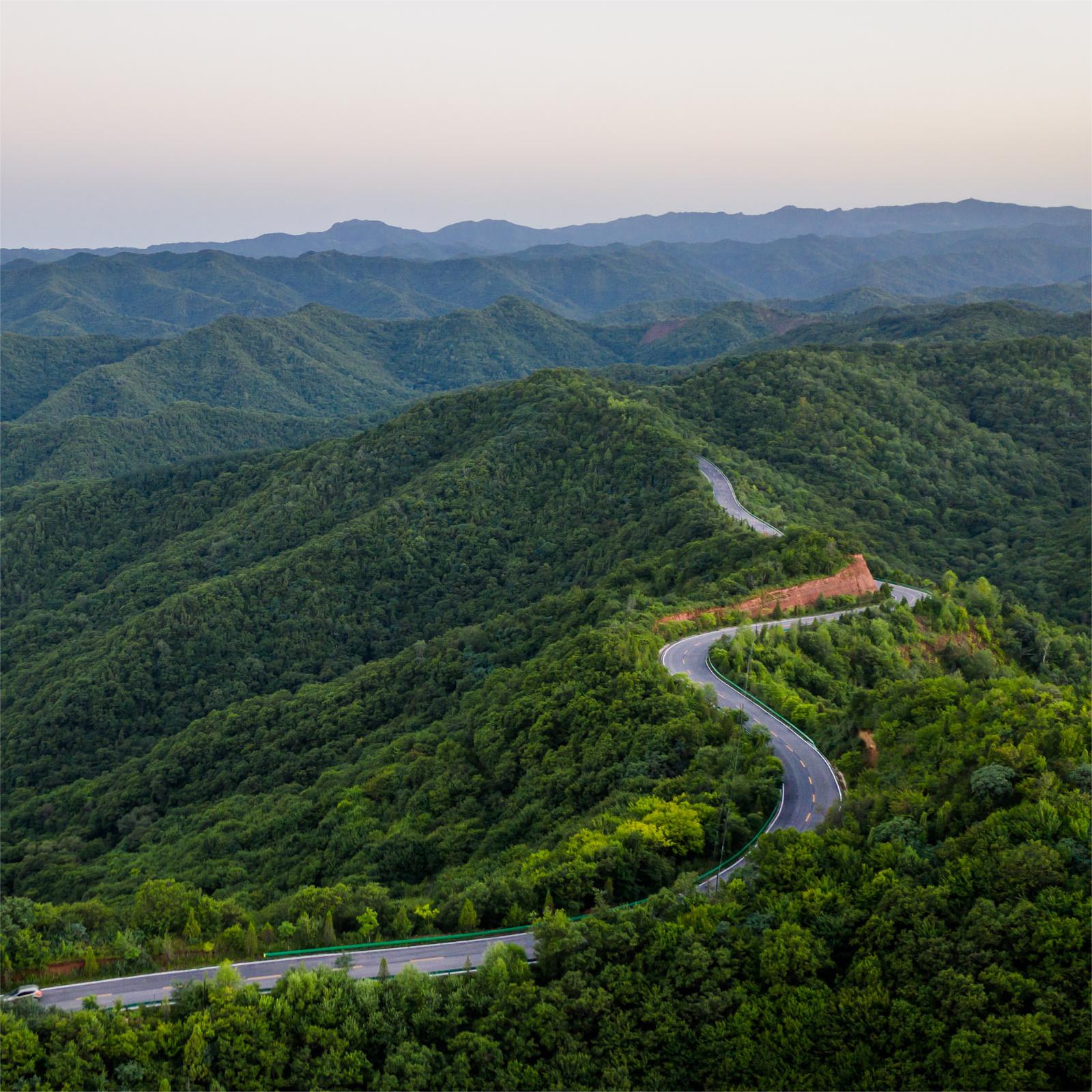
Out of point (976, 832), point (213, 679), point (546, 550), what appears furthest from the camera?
point (546, 550)

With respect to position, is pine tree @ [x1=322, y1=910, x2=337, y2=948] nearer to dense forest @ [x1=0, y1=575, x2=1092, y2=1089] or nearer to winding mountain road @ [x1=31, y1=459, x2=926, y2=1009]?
winding mountain road @ [x1=31, y1=459, x2=926, y2=1009]

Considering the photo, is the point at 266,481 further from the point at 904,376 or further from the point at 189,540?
the point at 904,376

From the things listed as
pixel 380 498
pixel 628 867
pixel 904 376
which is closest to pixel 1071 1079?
pixel 628 867

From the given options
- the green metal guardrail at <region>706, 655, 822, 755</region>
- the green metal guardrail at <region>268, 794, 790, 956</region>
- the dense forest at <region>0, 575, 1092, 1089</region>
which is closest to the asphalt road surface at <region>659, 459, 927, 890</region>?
the green metal guardrail at <region>706, 655, 822, 755</region>

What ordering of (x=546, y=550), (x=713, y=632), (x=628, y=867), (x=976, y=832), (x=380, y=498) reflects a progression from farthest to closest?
1. (x=380, y=498)
2. (x=546, y=550)
3. (x=713, y=632)
4. (x=628, y=867)
5. (x=976, y=832)

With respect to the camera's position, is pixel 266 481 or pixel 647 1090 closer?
pixel 647 1090

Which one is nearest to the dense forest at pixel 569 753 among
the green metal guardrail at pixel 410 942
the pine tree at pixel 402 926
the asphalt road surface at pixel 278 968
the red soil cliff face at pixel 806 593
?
the pine tree at pixel 402 926

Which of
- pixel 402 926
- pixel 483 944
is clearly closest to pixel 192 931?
pixel 402 926

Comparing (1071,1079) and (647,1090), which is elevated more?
(1071,1079)
